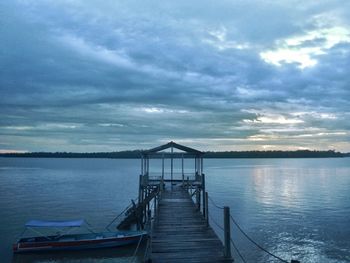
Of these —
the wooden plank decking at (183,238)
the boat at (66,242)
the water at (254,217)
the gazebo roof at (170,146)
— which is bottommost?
the water at (254,217)

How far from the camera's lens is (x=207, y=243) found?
13.6m

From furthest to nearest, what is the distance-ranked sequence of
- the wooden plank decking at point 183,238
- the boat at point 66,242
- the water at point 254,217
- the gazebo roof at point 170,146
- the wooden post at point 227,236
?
1. the gazebo roof at point 170,146
2. the boat at point 66,242
3. the water at point 254,217
4. the wooden plank decking at point 183,238
5. the wooden post at point 227,236

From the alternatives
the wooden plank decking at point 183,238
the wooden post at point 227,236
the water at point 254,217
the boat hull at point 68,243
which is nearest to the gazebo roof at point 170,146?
the water at point 254,217

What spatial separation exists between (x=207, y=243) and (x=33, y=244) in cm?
1513

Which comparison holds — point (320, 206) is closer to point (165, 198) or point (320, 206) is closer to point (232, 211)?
point (232, 211)

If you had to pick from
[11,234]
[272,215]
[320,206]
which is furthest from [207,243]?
[320,206]

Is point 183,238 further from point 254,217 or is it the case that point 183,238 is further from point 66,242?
point 254,217

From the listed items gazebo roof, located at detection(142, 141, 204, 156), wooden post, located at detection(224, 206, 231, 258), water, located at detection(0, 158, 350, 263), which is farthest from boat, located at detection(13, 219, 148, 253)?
wooden post, located at detection(224, 206, 231, 258)

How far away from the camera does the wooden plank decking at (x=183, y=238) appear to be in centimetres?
1215

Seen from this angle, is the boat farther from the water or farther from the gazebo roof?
the gazebo roof

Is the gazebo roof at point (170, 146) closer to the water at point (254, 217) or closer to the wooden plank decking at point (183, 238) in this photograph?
the water at point (254, 217)

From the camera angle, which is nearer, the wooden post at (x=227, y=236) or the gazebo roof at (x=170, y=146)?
the wooden post at (x=227, y=236)

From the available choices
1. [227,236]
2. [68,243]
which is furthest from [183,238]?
[68,243]

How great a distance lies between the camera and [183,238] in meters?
14.4
